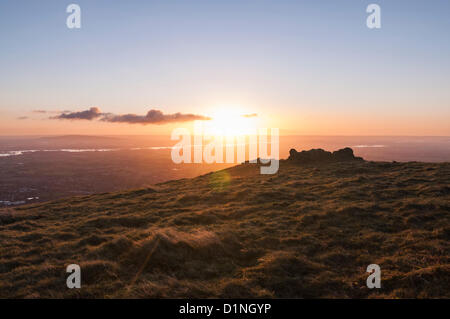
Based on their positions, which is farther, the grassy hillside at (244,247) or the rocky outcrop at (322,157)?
the rocky outcrop at (322,157)

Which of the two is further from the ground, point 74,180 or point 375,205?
point 375,205

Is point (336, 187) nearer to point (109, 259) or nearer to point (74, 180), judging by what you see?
point (109, 259)

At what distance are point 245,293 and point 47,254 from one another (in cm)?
867

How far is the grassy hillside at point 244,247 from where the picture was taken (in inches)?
312

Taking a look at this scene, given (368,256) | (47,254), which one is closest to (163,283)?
(47,254)

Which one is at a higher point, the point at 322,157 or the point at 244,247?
the point at 322,157

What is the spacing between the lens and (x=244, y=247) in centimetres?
1112

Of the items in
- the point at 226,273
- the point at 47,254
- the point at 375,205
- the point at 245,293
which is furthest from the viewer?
the point at 375,205

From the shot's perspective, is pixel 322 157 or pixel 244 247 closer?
pixel 244 247

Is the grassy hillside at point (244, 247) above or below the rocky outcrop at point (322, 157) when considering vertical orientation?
below

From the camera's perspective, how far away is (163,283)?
809 centimetres

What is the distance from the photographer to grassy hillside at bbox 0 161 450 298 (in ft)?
26.0

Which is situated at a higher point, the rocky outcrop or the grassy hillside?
the rocky outcrop

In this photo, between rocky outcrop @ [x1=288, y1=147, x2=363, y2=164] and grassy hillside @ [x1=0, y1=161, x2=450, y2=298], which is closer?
grassy hillside @ [x1=0, y1=161, x2=450, y2=298]
